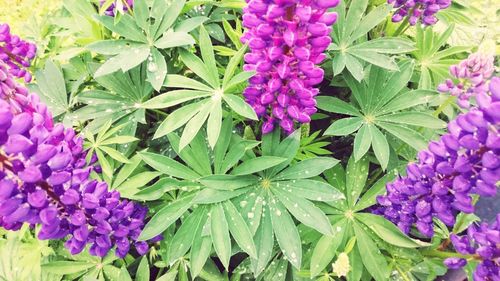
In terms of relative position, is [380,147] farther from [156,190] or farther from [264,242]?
[156,190]

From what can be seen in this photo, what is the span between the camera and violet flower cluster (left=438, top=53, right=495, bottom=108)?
1.36 m

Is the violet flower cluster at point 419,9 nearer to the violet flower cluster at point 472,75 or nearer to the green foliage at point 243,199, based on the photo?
the violet flower cluster at point 472,75

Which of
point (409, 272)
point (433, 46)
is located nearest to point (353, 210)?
point (409, 272)

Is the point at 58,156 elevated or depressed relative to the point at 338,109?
elevated

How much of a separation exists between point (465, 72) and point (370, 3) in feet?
3.37

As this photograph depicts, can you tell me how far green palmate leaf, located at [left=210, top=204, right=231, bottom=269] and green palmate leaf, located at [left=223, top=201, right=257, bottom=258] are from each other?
21 millimetres

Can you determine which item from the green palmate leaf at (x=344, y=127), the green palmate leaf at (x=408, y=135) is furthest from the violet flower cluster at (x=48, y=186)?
the green palmate leaf at (x=408, y=135)

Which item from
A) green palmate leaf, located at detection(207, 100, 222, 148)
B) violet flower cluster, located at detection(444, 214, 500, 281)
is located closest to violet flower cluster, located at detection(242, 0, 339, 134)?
green palmate leaf, located at detection(207, 100, 222, 148)

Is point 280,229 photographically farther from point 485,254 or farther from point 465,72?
point 465,72

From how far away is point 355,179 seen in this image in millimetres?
1836

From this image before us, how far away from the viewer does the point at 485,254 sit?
1307mm

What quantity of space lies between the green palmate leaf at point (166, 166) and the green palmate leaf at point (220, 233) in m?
0.17

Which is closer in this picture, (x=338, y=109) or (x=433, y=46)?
(x=338, y=109)

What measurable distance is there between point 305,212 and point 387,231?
33cm
